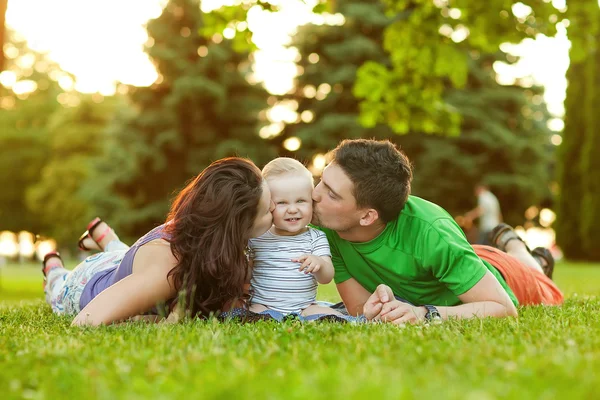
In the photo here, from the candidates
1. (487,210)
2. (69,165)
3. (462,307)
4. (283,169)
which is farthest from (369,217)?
(69,165)

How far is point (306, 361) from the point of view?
289 centimetres

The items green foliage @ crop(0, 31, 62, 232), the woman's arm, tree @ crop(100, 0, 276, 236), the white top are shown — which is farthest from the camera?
green foliage @ crop(0, 31, 62, 232)

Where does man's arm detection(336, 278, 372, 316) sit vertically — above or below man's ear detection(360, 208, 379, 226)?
below

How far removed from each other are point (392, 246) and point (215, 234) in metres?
1.23

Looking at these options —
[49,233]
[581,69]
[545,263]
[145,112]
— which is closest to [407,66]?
[545,263]

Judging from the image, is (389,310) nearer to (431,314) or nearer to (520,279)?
(431,314)

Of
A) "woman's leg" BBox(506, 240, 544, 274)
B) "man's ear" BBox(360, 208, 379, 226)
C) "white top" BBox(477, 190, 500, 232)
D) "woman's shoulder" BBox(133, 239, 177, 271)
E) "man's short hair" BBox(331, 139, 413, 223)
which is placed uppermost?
"man's short hair" BBox(331, 139, 413, 223)

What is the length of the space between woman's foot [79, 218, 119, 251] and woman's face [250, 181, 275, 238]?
8.19 feet

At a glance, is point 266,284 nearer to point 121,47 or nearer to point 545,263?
point 545,263

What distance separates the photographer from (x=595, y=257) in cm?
2525

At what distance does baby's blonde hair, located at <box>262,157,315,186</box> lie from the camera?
5.02 m

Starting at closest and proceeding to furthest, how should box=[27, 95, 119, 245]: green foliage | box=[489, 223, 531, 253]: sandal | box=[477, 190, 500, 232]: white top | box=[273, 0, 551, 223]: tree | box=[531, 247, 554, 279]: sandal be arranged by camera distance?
box=[489, 223, 531, 253]: sandal
box=[531, 247, 554, 279]: sandal
box=[477, 190, 500, 232]: white top
box=[273, 0, 551, 223]: tree
box=[27, 95, 119, 245]: green foliage

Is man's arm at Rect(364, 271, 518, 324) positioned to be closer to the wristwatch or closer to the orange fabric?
the wristwatch

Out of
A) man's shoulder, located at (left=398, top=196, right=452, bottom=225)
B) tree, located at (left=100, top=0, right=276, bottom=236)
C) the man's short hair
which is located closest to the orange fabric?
man's shoulder, located at (left=398, top=196, right=452, bottom=225)
